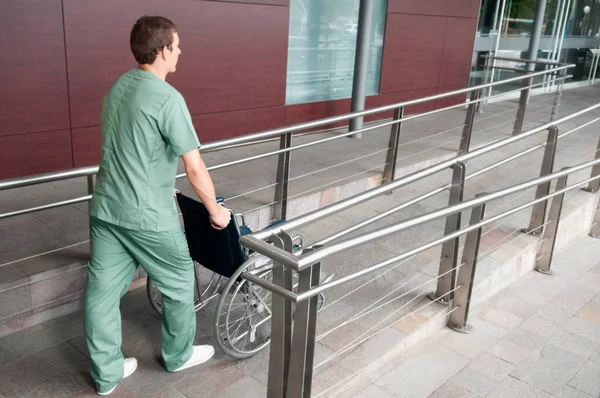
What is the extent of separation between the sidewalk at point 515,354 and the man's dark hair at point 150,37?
1.75m

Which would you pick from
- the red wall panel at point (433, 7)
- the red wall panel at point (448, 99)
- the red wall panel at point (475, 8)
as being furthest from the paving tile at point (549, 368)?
the red wall panel at point (475, 8)

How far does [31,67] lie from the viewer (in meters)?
4.49

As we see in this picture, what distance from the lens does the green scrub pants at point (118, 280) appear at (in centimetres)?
251

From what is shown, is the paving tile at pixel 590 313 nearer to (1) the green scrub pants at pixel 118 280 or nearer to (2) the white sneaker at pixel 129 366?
(1) the green scrub pants at pixel 118 280

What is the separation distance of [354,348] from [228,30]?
12.3 feet

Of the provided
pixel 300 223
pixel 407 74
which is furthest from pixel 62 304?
pixel 407 74

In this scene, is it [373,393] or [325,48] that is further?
[325,48]

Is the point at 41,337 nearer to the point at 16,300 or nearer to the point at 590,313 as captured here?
the point at 16,300

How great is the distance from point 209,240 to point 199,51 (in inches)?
128

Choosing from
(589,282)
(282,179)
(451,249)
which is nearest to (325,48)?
(282,179)

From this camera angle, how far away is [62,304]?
320 centimetres

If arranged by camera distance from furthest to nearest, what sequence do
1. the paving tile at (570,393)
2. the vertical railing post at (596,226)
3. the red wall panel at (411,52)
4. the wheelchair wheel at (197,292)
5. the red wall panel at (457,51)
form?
the red wall panel at (457,51)
the red wall panel at (411,52)
the vertical railing post at (596,226)
the wheelchair wheel at (197,292)
the paving tile at (570,393)

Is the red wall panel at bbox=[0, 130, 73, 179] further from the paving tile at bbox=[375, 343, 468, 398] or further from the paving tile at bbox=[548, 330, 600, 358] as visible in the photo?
the paving tile at bbox=[548, 330, 600, 358]

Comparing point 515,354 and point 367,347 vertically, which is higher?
point 367,347
